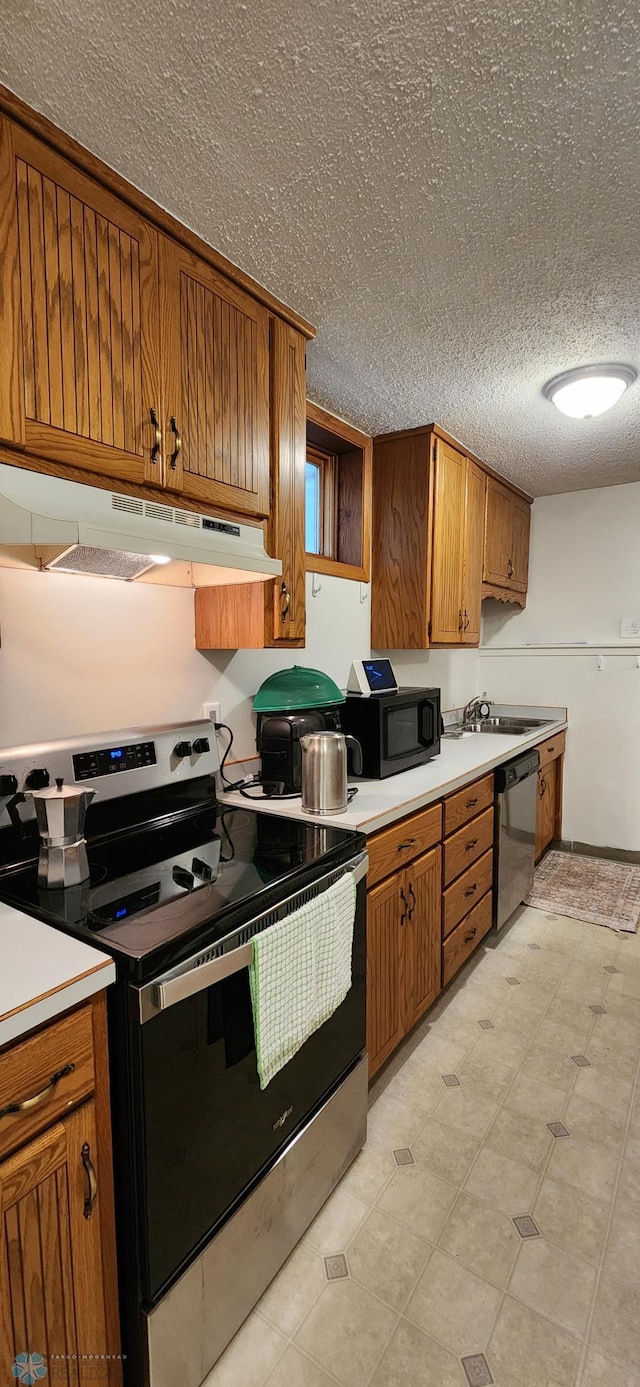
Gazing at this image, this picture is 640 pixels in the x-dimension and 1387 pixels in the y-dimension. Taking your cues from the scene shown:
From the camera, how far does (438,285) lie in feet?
5.24

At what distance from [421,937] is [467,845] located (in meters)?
0.48

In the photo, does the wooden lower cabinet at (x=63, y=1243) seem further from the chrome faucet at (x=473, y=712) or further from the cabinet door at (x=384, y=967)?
the chrome faucet at (x=473, y=712)

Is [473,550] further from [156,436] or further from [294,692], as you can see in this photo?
[156,436]

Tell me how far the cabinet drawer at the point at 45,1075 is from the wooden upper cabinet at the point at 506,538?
3.04m

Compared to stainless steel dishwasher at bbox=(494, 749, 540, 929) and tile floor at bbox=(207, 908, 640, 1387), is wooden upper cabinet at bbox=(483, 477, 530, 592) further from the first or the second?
tile floor at bbox=(207, 908, 640, 1387)

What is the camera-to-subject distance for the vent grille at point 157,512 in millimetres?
1246

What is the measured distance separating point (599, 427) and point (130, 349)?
2.21 m

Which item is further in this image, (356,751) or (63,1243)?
(356,751)

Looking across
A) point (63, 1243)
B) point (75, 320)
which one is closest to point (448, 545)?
point (75, 320)

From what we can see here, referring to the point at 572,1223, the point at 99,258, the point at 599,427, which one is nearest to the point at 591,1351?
the point at 572,1223

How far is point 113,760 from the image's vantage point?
1.52 m

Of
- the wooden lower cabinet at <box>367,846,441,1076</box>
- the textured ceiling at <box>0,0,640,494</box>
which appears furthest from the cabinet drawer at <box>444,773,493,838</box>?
the textured ceiling at <box>0,0,640,494</box>

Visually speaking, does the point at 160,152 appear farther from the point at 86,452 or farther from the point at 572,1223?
the point at 572,1223

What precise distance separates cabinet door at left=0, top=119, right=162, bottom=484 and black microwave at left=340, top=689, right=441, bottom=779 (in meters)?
1.17
